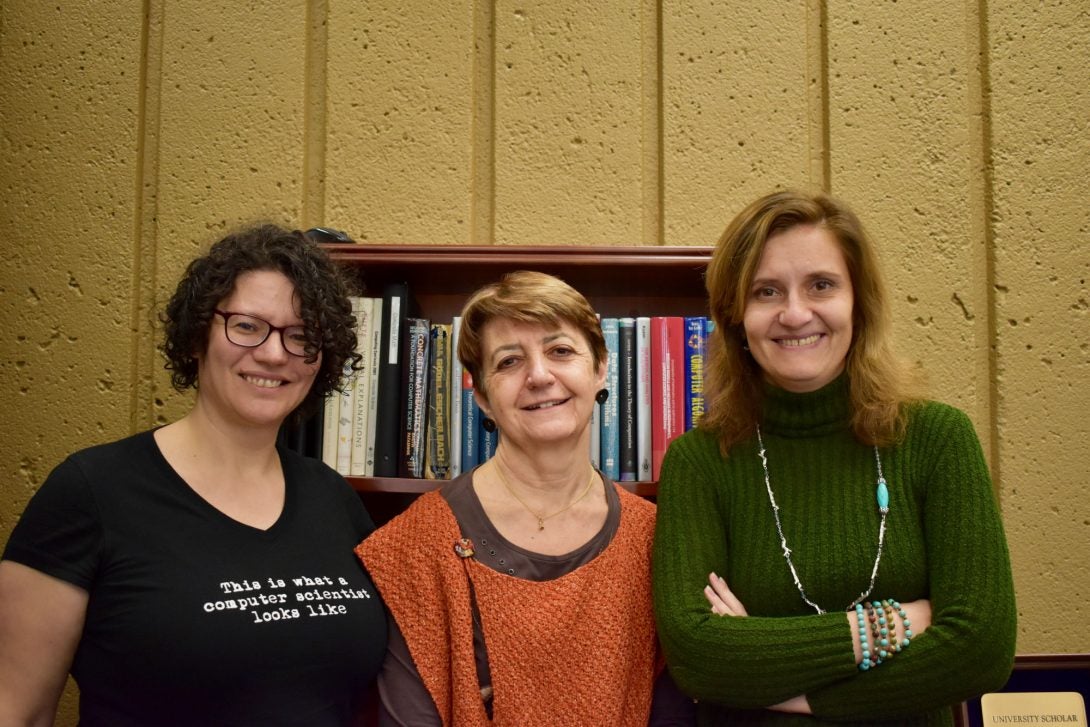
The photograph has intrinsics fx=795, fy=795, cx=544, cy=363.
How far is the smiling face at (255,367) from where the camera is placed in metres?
1.46

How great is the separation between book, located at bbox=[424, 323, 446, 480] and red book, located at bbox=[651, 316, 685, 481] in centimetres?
47

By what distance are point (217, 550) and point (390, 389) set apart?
1.77 ft

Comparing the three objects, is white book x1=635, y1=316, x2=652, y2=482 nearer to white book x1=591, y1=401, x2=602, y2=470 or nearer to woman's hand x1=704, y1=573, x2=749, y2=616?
white book x1=591, y1=401, x2=602, y2=470

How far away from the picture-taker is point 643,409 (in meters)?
1.79

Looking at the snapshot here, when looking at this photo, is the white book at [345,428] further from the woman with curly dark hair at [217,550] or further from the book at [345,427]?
the woman with curly dark hair at [217,550]

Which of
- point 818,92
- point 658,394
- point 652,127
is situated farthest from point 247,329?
point 818,92

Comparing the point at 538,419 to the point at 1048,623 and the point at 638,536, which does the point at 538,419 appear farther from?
the point at 1048,623

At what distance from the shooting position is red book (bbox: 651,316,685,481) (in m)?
1.79

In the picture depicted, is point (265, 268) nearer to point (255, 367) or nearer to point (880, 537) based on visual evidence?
point (255, 367)

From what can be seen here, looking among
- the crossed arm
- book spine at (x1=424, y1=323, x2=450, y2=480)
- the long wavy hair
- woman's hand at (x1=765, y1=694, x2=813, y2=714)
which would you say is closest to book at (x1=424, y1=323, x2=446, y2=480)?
book spine at (x1=424, y1=323, x2=450, y2=480)

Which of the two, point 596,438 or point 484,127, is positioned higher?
point 484,127

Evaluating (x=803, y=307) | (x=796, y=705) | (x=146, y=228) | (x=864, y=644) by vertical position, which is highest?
(x=146, y=228)

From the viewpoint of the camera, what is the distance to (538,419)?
153 centimetres

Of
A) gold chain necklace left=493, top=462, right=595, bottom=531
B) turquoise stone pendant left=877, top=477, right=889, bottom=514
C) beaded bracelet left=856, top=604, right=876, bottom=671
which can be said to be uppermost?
turquoise stone pendant left=877, top=477, right=889, bottom=514
